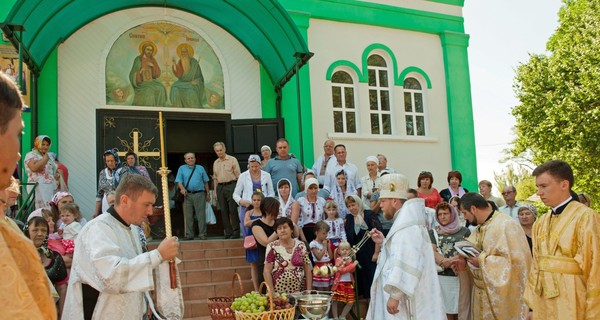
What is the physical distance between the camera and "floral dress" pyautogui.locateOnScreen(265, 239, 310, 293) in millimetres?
7402

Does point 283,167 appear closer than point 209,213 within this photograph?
Yes

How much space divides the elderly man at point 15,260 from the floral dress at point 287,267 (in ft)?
19.0

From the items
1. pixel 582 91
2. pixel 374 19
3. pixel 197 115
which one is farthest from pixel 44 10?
pixel 582 91

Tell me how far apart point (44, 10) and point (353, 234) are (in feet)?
23.0

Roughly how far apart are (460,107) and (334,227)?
814cm

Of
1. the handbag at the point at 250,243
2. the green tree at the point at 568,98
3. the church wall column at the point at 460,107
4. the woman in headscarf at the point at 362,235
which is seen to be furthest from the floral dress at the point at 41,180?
the green tree at the point at 568,98

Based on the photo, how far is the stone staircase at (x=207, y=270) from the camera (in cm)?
825

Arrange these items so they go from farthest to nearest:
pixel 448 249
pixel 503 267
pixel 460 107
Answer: pixel 460 107 → pixel 448 249 → pixel 503 267

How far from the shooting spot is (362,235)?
349 inches

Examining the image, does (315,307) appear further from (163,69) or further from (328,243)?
(163,69)

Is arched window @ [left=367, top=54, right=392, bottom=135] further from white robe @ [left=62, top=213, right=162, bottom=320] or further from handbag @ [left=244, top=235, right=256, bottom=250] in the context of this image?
white robe @ [left=62, top=213, right=162, bottom=320]

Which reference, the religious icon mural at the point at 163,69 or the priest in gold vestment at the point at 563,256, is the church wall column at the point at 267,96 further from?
the priest in gold vestment at the point at 563,256

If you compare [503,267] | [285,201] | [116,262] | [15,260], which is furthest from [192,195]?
[15,260]

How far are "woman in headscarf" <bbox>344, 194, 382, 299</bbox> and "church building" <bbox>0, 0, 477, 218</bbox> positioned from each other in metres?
3.09
